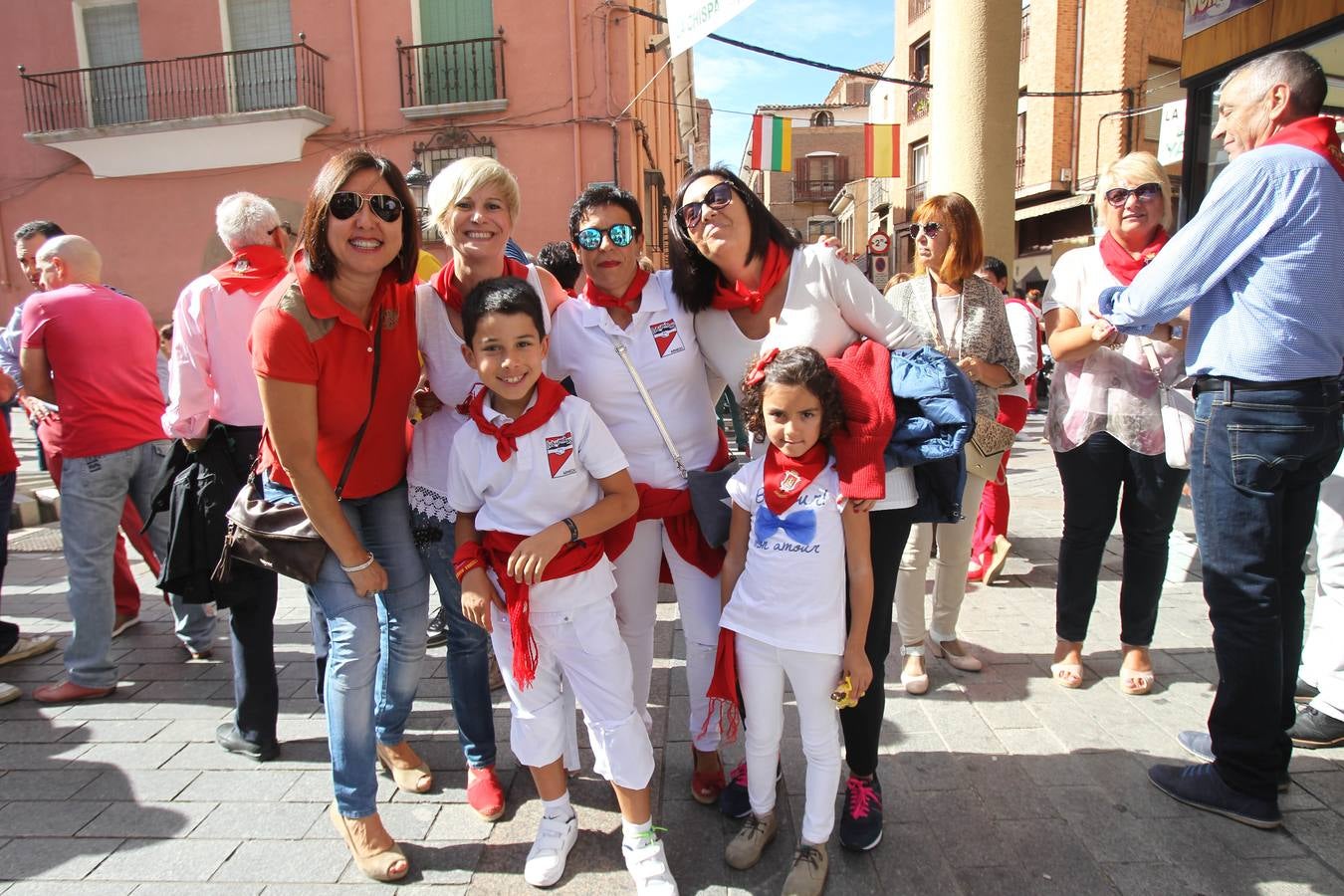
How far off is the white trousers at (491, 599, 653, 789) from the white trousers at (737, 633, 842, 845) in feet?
1.04

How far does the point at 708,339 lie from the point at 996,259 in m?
4.11

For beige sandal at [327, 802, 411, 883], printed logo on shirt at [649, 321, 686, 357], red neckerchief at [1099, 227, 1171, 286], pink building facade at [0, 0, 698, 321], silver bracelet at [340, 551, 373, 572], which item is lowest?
beige sandal at [327, 802, 411, 883]

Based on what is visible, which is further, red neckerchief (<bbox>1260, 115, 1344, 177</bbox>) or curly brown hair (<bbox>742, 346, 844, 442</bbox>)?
red neckerchief (<bbox>1260, 115, 1344, 177</bbox>)

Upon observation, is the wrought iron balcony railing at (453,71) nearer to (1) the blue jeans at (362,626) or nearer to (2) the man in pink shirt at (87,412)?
(2) the man in pink shirt at (87,412)

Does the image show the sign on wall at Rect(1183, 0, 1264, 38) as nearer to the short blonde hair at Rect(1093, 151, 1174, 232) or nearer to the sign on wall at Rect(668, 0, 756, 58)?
the sign on wall at Rect(668, 0, 756, 58)

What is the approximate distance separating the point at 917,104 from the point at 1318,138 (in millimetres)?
25293

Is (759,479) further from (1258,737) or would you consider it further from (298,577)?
(1258,737)

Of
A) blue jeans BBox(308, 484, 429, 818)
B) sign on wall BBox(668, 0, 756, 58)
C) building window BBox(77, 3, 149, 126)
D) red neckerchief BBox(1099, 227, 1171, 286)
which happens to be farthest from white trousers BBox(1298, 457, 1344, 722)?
building window BBox(77, 3, 149, 126)

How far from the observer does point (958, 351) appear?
10.6 ft

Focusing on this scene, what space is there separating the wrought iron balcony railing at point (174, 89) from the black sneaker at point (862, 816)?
14357 mm

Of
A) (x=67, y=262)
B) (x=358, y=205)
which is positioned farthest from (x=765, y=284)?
(x=67, y=262)

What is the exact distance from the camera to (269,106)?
1336cm

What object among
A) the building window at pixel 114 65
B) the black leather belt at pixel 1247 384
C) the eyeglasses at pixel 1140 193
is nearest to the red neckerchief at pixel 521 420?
the black leather belt at pixel 1247 384

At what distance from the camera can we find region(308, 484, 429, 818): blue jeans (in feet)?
7.49
